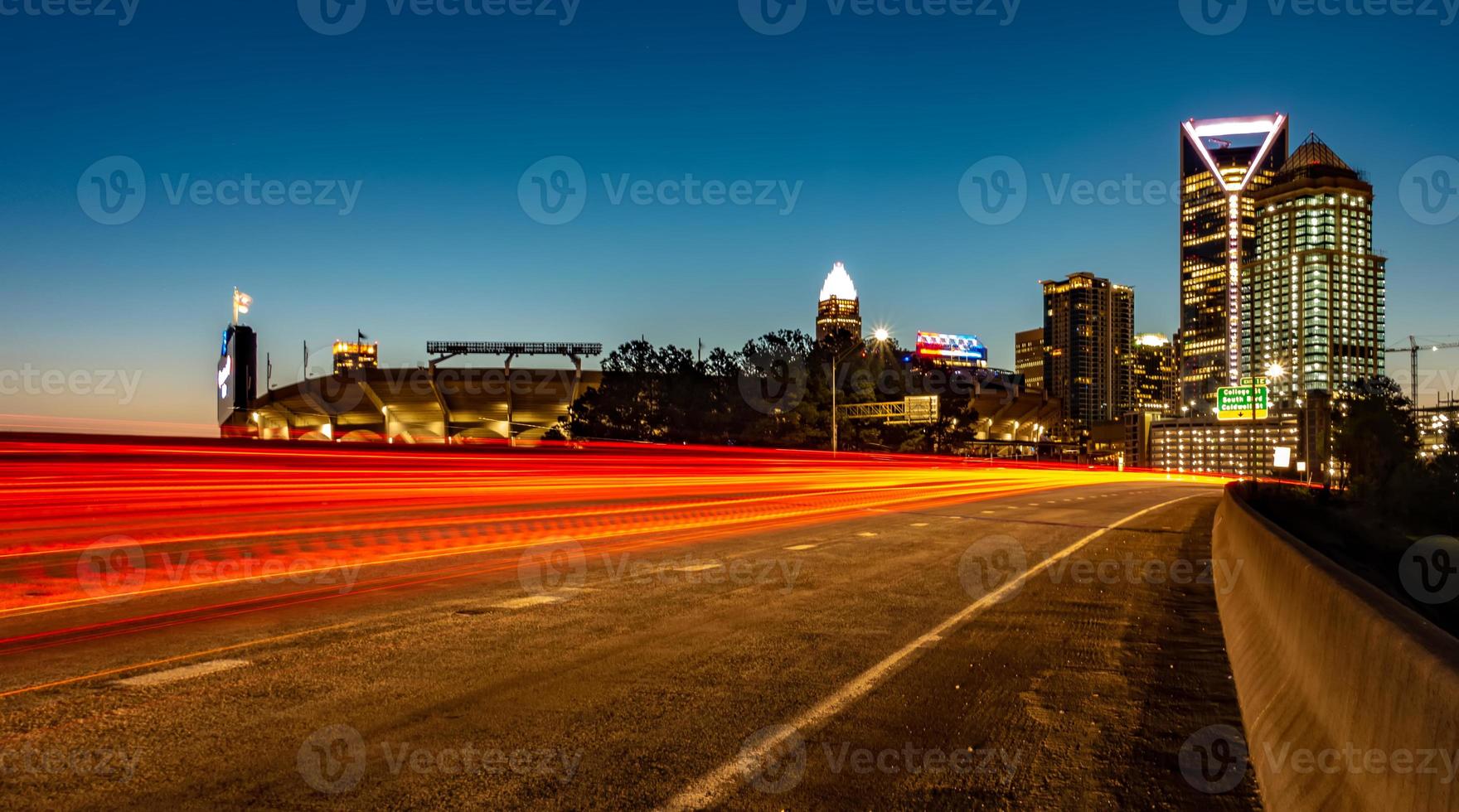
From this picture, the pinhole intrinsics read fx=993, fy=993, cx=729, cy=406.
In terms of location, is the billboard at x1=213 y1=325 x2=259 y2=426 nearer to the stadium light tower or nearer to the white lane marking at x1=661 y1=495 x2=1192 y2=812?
the stadium light tower

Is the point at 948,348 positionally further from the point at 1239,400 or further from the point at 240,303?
the point at 240,303

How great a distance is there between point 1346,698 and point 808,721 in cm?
321

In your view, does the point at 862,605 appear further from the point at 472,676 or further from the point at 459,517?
the point at 459,517

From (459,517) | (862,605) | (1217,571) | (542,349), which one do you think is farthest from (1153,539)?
(542,349)

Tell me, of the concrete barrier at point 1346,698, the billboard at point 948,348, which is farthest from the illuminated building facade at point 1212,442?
the concrete barrier at point 1346,698

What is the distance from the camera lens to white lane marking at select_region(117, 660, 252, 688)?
7.30m

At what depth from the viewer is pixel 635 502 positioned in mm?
28328

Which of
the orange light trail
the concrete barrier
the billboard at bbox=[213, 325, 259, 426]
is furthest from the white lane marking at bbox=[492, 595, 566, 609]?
the billboard at bbox=[213, 325, 259, 426]

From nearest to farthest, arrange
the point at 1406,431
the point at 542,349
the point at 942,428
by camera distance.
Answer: the point at 942,428 < the point at 1406,431 < the point at 542,349

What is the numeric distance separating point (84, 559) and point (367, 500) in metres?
8.54

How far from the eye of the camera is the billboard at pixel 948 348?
158 metres

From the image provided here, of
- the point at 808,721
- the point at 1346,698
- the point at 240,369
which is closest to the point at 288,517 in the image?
the point at 808,721

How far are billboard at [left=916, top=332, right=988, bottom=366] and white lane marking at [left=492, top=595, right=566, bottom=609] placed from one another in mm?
149906

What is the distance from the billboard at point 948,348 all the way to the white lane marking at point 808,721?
490 feet
